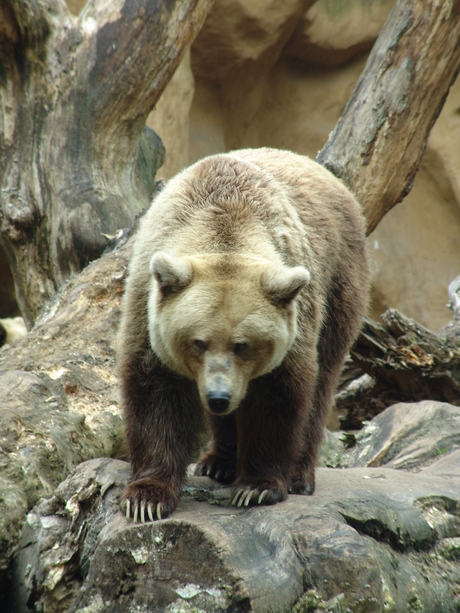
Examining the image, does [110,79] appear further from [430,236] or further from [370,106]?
[430,236]

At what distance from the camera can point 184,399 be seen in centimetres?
420

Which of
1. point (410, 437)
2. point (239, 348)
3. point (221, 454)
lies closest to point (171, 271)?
point (239, 348)

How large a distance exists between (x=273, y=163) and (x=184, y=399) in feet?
6.40

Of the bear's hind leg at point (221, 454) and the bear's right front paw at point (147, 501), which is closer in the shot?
the bear's right front paw at point (147, 501)

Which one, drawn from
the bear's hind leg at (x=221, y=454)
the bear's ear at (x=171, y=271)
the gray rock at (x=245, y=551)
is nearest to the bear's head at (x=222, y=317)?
the bear's ear at (x=171, y=271)

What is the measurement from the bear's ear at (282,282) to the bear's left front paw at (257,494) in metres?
1.06

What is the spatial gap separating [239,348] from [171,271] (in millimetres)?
549

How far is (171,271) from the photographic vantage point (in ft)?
12.1

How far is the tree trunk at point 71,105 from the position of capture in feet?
25.2

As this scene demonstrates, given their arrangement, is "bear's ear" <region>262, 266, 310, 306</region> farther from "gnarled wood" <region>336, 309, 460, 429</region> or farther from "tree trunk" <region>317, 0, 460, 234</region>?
"tree trunk" <region>317, 0, 460, 234</region>

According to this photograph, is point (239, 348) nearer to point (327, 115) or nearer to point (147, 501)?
point (147, 501)

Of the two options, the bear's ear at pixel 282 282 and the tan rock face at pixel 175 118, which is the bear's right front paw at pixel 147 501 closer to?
the bear's ear at pixel 282 282

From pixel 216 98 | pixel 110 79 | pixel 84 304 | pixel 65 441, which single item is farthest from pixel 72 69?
pixel 216 98

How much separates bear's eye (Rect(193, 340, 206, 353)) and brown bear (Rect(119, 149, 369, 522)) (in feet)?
0.04
